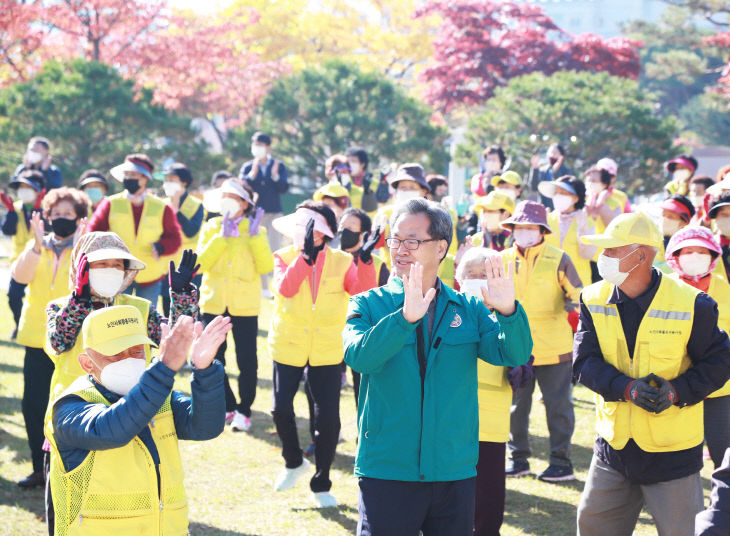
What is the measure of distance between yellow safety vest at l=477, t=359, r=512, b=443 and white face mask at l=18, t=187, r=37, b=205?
21.8ft

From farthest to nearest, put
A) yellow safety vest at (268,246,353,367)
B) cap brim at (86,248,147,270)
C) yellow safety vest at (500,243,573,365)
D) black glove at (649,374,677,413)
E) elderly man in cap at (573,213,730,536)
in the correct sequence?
yellow safety vest at (500,243,573,365) → yellow safety vest at (268,246,353,367) → cap brim at (86,248,147,270) → elderly man in cap at (573,213,730,536) → black glove at (649,374,677,413)

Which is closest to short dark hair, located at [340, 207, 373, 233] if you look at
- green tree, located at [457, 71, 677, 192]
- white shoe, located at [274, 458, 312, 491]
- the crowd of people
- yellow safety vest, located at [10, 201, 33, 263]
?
the crowd of people

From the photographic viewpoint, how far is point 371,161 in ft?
71.3

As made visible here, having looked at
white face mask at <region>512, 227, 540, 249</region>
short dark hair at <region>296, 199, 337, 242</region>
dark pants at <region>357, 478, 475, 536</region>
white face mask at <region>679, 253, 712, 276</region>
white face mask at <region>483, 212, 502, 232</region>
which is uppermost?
white face mask at <region>483, 212, 502, 232</region>

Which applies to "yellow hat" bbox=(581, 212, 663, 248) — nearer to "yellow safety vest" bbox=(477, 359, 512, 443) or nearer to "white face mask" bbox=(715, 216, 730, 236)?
"yellow safety vest" bbox=(477, 359, 512, 443)

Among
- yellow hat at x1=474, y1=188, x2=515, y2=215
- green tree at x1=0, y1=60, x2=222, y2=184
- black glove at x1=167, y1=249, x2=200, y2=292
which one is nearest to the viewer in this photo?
black glove at x1=167, y1=249, x2=200, y2=292

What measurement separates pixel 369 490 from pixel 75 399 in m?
1.24

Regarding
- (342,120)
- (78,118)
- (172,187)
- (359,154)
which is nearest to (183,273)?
(172,187)

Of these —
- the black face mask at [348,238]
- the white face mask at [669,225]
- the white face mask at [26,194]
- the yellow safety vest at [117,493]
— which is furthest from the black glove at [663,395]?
the white face mask at [26,194]

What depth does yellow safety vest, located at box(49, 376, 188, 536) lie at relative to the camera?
132 inches


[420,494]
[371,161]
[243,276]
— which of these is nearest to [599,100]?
[371,161]

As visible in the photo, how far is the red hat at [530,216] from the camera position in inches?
253

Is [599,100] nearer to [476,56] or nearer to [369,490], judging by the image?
[476,56]

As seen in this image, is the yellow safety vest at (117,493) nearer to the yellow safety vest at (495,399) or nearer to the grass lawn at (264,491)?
the yellow safety vest at (495,399)
